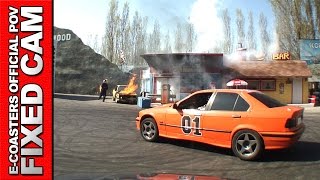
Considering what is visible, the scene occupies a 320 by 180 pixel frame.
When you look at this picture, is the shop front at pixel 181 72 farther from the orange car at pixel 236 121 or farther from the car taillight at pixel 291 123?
the car taillight at pixel 291 123

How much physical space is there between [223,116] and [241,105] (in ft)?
1.53

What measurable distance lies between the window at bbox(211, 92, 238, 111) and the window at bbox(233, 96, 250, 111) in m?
0.09

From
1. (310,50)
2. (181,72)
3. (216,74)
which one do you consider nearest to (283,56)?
(310,50)

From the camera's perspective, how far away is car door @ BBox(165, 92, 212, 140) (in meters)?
9.25

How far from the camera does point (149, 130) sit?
10.4 meters

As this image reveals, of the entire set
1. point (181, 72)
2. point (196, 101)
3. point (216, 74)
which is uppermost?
point (181, 72)

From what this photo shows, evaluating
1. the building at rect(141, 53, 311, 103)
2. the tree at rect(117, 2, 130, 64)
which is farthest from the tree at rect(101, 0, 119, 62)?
the building at rect(141, 53, 311, 103)

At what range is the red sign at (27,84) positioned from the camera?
4488 millimetres

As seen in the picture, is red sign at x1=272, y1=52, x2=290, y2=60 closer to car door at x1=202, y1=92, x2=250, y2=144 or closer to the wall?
the wall

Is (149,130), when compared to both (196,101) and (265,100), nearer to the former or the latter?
(196,101)

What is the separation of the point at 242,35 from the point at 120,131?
47.7 metres

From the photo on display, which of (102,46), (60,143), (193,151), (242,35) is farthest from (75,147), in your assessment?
(102,46)

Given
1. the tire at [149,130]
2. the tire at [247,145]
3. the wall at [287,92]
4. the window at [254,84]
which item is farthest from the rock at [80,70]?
the tire at [247,145]

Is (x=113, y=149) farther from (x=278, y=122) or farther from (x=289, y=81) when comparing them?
(x=289, y=81)
